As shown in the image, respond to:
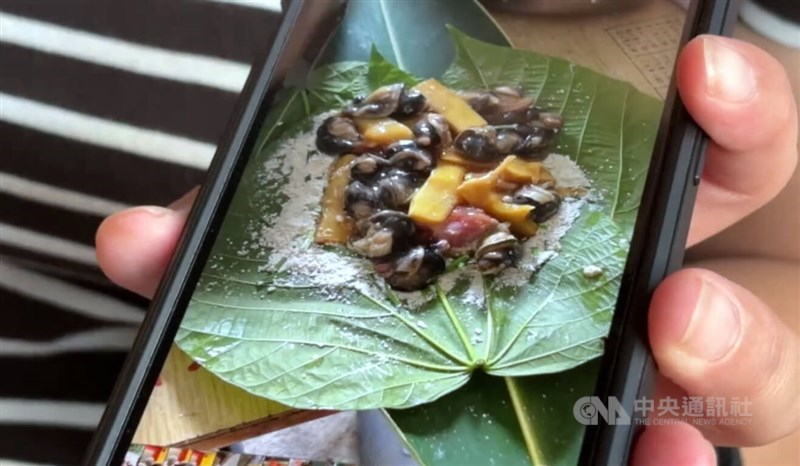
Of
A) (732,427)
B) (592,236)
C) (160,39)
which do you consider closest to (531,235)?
(592,236)

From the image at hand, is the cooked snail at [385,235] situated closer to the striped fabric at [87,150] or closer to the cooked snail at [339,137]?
the cooked snail at [339,137]

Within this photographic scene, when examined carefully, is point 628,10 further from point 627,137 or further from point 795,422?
point 795,422

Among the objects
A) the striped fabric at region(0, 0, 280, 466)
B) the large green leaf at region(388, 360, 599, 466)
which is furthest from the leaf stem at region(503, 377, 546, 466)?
the striped fabric at region(0, 0, 280, 466)

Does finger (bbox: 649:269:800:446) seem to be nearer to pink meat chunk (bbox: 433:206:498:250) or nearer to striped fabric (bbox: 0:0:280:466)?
pink meat chunk (bbox: 433:206:498:250)

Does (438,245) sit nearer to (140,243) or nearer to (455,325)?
(455,325)

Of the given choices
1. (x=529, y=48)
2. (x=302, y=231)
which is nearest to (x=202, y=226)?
(x=302, y=231)
